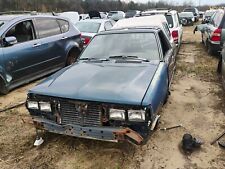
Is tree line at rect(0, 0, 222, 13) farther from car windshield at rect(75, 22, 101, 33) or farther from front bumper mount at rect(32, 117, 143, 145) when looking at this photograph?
front bumper mount at rect(32, 117, 143, 145)

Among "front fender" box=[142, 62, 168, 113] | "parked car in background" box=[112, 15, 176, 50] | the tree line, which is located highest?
"parked car in background" box=[112, 15, 176, 50]

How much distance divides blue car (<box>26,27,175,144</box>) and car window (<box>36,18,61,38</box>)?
2981 mm

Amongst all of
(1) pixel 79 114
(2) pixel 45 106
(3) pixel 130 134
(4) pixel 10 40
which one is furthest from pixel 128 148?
(4) pixel 10 40

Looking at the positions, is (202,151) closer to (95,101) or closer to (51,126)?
(95,101)

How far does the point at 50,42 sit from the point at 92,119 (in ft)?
14.3

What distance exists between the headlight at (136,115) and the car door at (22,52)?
12.5ft

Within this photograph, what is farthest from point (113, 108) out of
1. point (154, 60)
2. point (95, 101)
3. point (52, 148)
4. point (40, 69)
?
point (40, 69)

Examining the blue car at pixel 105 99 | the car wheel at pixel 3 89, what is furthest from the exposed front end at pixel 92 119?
the car wheel at pixel 3 89

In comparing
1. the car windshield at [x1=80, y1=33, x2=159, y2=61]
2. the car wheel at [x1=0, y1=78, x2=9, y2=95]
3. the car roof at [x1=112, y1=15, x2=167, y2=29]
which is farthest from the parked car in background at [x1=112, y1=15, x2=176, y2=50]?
the car wheel at [x1=0, y1=78, x2=9, y2=95]

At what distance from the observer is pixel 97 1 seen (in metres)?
52.4

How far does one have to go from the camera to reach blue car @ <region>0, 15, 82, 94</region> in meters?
6.40

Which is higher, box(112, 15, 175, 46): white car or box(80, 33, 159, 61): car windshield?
box(112, 15, 175, 46): white car

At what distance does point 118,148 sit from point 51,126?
1002 millimetres

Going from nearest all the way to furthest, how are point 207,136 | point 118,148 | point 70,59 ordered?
point 118,148, point 207,136, point 70,59
